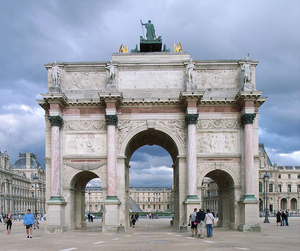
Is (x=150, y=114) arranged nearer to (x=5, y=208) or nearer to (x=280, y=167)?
(x=5, y=208)

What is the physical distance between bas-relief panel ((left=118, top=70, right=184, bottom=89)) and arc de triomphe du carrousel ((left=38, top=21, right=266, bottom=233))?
7 centimetres

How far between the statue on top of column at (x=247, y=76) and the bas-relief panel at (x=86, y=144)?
10740mm

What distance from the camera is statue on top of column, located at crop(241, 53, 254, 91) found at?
3028cm

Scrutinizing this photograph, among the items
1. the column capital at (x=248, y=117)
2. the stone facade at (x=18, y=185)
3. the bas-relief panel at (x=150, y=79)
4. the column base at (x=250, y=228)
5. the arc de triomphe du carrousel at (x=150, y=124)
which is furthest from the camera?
the stone facade at (x=18, y=185)

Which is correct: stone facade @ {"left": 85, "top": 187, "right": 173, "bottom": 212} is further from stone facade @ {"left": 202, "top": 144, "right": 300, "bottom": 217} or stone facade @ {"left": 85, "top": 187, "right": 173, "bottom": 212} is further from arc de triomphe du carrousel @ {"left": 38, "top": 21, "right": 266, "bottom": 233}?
arc de triomphe du carrousel @ {"left": 38, "top": 21, "right": 266, "bottom": 233}

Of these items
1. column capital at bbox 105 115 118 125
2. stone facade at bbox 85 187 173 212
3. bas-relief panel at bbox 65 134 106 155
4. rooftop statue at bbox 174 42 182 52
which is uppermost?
rooftop statue at bbox 174 42 182 52

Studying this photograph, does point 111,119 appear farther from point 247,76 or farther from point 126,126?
point 247,76

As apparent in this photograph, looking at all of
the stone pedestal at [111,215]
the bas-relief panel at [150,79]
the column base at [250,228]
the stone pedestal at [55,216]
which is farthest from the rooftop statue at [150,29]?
the column base at [250,228]

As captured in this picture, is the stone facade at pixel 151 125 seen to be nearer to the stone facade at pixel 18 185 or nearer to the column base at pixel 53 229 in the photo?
the column base at pixel 53 229

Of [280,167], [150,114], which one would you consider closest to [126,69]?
[150,114]

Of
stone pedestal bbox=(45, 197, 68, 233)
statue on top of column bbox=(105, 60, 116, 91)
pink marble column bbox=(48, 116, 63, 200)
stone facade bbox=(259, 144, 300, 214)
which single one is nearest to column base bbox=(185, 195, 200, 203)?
stone pedestal bbox=(45, 197, 68, 233)

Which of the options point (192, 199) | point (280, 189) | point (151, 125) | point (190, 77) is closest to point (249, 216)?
point (192, 199)

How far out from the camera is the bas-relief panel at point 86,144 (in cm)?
3080

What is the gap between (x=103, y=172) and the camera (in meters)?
30.6
